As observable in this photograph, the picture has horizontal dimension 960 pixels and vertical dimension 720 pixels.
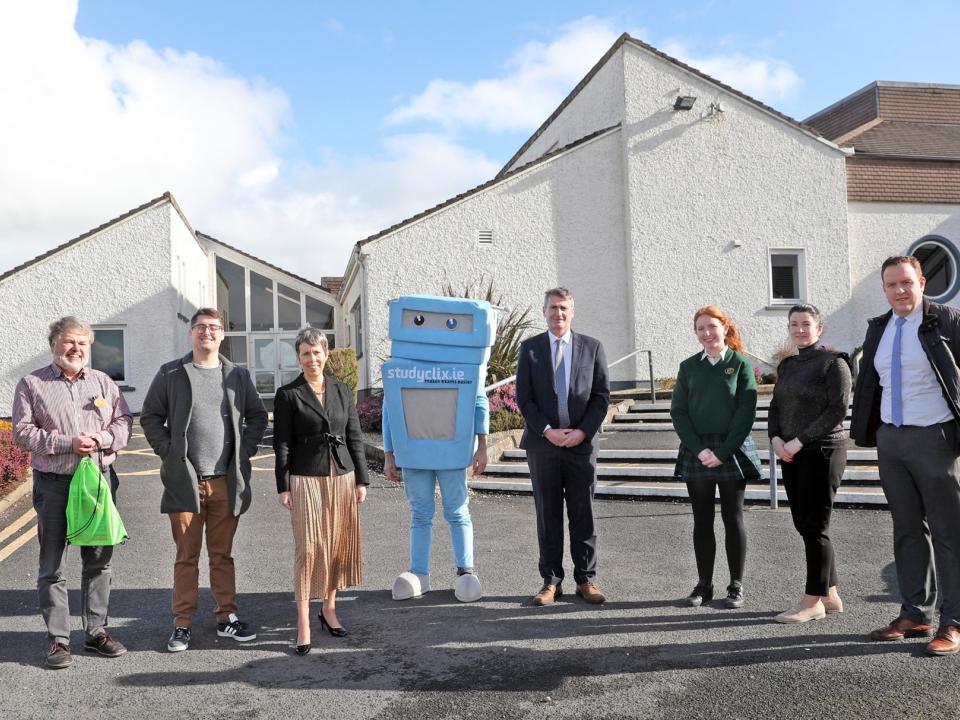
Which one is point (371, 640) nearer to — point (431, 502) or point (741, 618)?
point (431, 502)

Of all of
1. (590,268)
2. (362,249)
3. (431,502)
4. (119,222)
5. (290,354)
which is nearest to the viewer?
(431,502)

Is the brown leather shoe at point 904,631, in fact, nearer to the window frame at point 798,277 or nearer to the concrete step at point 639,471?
the concrete step at point 639,471

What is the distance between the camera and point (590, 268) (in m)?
15.2

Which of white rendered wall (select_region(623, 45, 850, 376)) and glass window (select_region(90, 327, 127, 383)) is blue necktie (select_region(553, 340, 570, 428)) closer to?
white rendered wall (select_region(623, 45, 850, 376))

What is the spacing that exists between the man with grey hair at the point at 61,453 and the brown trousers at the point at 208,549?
364 mm

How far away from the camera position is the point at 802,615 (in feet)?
14.3

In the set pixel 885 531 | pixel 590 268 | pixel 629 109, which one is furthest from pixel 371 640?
pixel 629 109

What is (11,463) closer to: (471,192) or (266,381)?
(471,192)

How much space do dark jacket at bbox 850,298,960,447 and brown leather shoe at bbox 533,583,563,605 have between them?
1.97m

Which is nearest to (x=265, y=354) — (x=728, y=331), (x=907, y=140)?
(x=907, y=140)

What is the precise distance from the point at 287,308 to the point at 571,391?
17679 mm

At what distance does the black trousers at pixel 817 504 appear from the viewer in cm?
440

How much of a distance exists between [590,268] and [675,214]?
1895 millimetres

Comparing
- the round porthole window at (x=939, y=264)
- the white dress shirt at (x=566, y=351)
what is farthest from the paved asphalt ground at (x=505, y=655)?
the round porthole window at (x=939, y=264)
